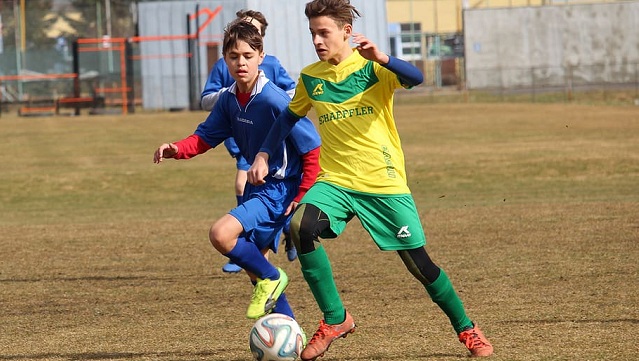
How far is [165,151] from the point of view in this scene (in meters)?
6.16

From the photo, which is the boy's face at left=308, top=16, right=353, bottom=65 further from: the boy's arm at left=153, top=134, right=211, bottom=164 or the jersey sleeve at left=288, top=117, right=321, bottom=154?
the boy's arm at left=153, top=134, right=211, bottom=164

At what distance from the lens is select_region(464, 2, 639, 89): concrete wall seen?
46594mm

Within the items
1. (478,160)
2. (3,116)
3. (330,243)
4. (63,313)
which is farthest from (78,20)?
(63,313)

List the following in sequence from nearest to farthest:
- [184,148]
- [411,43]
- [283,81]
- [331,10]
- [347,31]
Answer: [331,10], [347,31], [184,148], [283,81], [411,43]

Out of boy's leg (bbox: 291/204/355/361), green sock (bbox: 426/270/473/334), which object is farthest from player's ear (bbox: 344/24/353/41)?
green sock (bbox: 426/270/473/334)

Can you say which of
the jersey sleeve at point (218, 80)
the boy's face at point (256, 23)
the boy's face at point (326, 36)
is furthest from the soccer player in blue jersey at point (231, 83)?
the boy's face at point (326, 36)

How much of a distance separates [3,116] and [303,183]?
29.9 meters

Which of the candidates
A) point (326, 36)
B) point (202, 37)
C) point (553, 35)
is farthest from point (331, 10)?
point (553, 35)

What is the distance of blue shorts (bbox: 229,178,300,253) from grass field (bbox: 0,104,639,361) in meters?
0.65

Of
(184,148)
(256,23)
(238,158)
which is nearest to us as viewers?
(184,148)

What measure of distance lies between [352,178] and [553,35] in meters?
42.7

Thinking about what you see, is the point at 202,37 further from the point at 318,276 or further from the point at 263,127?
the point at 318,276

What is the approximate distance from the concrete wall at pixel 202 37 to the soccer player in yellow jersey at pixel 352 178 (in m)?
27.9

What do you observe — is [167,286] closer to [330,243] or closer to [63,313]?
[63,313]
